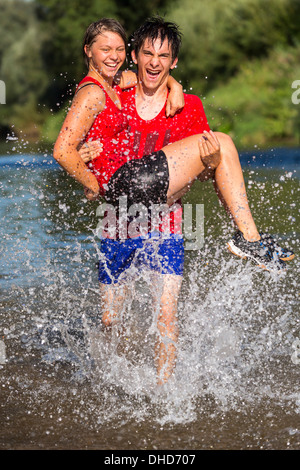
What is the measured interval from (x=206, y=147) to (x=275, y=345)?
1532mm

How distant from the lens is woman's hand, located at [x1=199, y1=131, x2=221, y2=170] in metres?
3.55

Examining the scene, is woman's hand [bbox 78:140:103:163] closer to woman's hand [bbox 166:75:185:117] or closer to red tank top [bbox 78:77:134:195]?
red tank top [bbox 78:77:134:195]

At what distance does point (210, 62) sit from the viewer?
26.2m

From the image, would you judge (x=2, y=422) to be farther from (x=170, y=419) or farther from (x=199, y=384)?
(x=199, y=384)

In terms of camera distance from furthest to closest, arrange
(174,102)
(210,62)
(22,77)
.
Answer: (22,77)
(210,62)
(174,102)

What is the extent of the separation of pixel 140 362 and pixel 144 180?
1186 mm

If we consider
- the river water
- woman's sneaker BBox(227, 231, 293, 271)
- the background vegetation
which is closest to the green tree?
the background vegetation

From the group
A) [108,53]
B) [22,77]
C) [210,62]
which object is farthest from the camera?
[22,77]

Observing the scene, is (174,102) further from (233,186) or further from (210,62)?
(210,62)

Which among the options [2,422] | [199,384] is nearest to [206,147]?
[199,384]

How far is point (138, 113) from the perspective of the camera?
152 inches

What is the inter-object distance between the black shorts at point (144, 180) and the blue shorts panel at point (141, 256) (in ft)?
0.74

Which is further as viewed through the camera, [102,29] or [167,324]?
[102,29]

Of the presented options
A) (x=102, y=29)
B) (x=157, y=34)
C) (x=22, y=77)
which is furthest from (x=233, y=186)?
(x=22, y=77)
